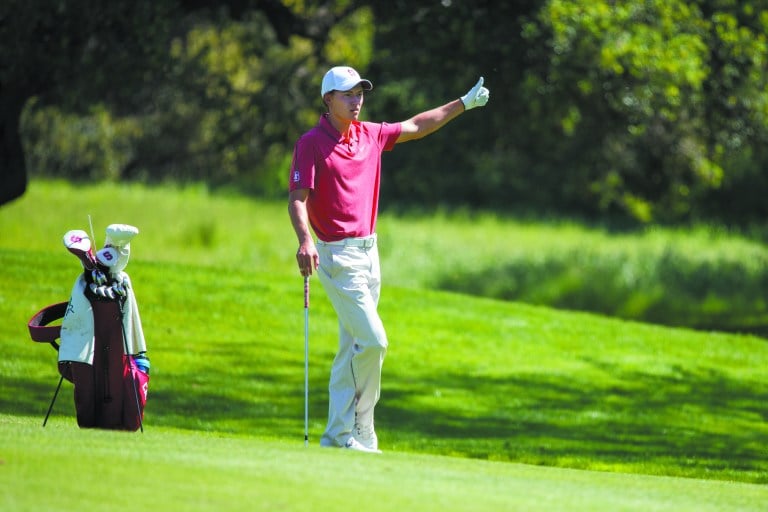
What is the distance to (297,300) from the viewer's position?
57.6ft

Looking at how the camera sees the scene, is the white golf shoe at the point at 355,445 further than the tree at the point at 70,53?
No

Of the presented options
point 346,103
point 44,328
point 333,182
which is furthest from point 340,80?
point 44,328

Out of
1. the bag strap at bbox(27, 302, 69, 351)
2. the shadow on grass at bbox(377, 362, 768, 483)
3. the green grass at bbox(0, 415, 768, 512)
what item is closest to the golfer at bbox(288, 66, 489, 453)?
the green grass at bbox(0, 415, 768, 512)

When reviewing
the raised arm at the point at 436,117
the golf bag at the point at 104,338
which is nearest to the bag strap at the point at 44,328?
the golf bag at the point at 104,338

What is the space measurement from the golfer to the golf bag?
1036 millimetres

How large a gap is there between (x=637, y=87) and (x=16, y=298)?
809 centimetres

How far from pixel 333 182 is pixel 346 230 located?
0.28 meters

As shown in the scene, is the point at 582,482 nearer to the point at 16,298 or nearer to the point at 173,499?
the point at 173,499

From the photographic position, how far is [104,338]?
7.97 meters

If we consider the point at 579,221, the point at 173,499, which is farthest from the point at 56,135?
the point at 173,499

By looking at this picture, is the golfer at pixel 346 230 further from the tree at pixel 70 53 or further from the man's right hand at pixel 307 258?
the tree at pixel 70 53

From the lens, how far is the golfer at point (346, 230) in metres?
7.85

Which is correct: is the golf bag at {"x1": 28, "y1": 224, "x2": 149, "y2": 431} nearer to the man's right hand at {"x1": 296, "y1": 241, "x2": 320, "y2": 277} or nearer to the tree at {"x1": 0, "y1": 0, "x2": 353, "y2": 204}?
the man's right hand at {"x1": 296, "y1": 241, "x2": 320, "y2": 277}

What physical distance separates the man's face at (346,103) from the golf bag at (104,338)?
4.41 ft
